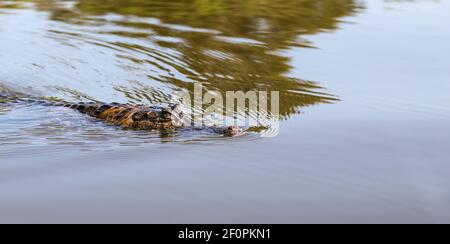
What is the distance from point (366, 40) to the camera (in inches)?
490

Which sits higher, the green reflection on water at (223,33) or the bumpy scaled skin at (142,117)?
the bumpy scaled skin at (142,117)

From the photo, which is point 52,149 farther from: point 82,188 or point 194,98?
point 194,98

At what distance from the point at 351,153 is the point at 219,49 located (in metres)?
5.33

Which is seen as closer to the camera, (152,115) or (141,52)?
(152,115)

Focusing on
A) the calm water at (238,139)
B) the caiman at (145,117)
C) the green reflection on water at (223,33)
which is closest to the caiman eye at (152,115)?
the caiman at (145,117)

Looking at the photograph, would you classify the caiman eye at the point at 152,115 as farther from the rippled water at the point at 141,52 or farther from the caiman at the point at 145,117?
the rippled water at the point at 141,52

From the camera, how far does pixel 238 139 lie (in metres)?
7.25

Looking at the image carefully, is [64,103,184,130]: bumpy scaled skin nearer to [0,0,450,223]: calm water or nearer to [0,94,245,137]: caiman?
[0,94,245,137]: caiman

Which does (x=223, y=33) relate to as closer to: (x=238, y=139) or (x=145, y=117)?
(x=145, y=117)

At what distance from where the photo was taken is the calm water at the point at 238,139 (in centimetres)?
563

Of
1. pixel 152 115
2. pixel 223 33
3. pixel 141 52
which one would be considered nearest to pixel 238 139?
pixel 152 115

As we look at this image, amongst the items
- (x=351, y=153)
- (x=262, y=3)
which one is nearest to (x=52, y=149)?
(x=351, y=153)

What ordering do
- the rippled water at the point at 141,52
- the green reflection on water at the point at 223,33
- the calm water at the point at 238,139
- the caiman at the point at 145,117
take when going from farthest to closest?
1. the green reflection on water at the point at 223,33
2. the rippled water at the point at 141,52
3. the caiman at the point at 145,117
4. the calm water at the point at 238,139

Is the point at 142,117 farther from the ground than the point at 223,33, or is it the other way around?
the point at 142,117
